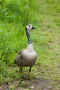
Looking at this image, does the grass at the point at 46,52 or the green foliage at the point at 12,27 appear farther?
the green foliage at the point at 12,27

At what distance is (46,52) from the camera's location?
9.11 metres

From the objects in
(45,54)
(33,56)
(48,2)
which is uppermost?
(33,56)

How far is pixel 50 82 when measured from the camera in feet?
22.6

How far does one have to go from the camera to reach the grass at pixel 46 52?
6977 mm

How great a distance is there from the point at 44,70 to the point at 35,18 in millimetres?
4760

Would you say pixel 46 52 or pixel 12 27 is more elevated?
pixel 12 27

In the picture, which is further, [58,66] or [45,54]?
[45,54]

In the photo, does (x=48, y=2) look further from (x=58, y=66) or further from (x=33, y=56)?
(x=33, y=56)

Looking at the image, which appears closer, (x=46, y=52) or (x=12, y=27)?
(x=46, y=52)

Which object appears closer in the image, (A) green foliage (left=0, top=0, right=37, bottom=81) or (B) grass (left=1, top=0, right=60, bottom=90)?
(B) grass (left=1, top=0, right=60, bottom=90)

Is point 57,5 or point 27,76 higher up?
point 27,76

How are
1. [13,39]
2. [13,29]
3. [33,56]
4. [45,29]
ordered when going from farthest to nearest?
1. [45,29]
2. [13,29]
3. [13,39]
4. [33,56]

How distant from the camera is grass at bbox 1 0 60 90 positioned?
698 cm

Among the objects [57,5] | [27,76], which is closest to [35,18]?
[57,5]
